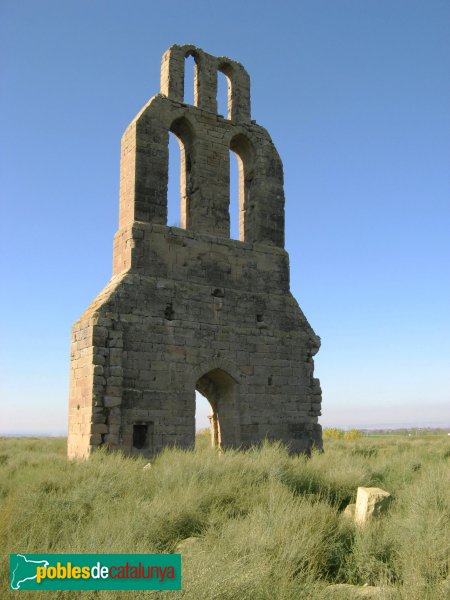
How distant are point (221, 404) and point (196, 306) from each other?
2.12 metres

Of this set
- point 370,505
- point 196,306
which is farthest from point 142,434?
point 370,505

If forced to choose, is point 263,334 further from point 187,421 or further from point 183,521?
point 183,521

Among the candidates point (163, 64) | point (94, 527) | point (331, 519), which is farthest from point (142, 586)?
point (163, 64)

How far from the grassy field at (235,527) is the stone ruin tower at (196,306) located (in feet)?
8.25

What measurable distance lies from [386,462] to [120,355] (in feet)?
16.9

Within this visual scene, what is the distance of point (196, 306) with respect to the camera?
37.6 feet

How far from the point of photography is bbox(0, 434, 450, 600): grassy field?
12.9ft

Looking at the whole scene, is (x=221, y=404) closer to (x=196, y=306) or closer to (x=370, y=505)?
(x=196, y=306)

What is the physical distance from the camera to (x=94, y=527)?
5.06 meters

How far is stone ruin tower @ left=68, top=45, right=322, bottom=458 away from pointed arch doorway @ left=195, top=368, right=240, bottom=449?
31 mm

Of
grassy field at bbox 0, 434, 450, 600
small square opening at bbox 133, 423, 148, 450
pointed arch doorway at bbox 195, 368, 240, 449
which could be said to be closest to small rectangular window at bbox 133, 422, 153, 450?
small square opening at bbox 133, 423, 148, 450

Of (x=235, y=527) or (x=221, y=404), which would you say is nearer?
(x=235, y=527)

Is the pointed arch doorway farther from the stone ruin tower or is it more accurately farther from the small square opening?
the small square opening

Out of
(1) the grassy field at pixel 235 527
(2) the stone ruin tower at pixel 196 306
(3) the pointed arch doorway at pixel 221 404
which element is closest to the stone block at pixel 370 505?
(1) the grassy field at pixel 235 527
